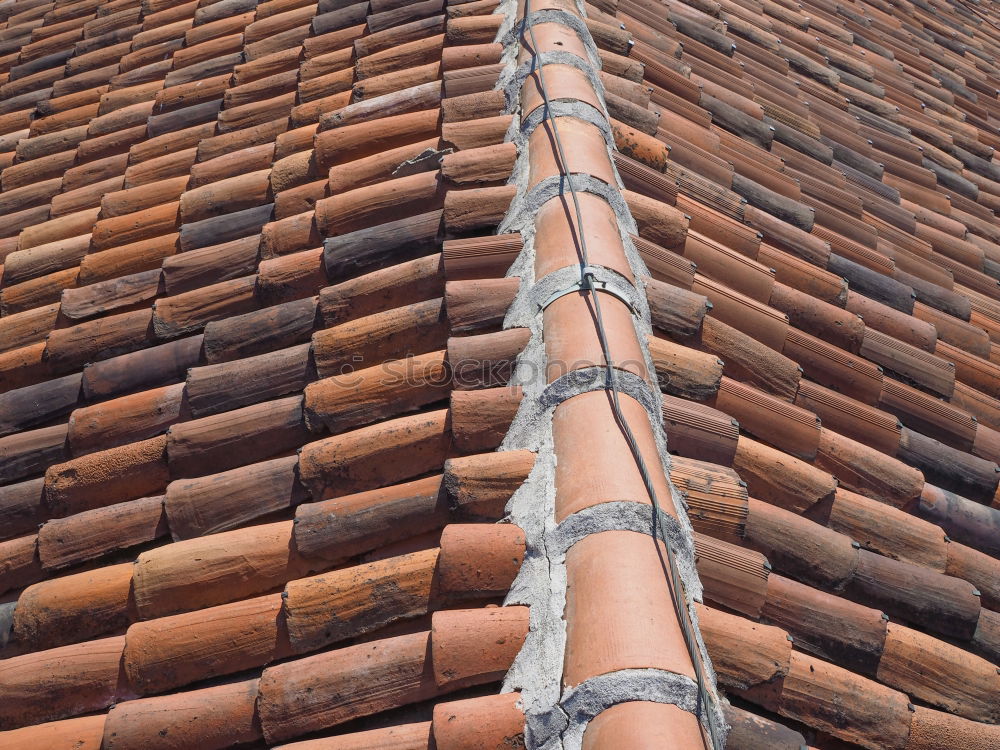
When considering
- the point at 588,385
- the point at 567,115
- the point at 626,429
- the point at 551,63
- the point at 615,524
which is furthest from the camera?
the point at 551,63

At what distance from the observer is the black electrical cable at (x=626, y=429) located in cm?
146

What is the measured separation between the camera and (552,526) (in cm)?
173

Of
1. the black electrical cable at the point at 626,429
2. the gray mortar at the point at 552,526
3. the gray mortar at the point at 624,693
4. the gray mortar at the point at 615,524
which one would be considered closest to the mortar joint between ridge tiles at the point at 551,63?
the black electrical cable at the point at 626,429

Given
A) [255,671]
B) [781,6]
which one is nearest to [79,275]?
[255,671]

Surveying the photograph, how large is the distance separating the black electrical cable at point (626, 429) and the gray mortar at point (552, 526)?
1.0 inches

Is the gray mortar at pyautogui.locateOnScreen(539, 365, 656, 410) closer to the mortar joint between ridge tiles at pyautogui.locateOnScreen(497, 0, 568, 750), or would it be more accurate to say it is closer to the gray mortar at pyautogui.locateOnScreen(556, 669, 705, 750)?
the mortar joint between ridge tiles at pyautogui.locateOnScreen(497, 0, 568, 750)

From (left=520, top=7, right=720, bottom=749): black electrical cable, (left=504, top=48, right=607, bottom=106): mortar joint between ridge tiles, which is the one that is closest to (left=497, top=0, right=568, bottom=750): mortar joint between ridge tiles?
(left=520, top=7, right=720, bottom=749): black electrical cable

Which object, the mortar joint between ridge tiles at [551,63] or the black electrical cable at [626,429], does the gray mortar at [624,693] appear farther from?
the mortar joint between ridge tiles at [551,63]

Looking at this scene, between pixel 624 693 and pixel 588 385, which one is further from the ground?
pixel 588 385

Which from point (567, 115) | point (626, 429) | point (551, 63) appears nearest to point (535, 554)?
point (626, 429)

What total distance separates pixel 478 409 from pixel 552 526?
411mm

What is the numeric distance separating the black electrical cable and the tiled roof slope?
0.7 inches

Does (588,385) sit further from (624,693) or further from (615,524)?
(624,693)

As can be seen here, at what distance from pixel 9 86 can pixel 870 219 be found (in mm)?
4618
